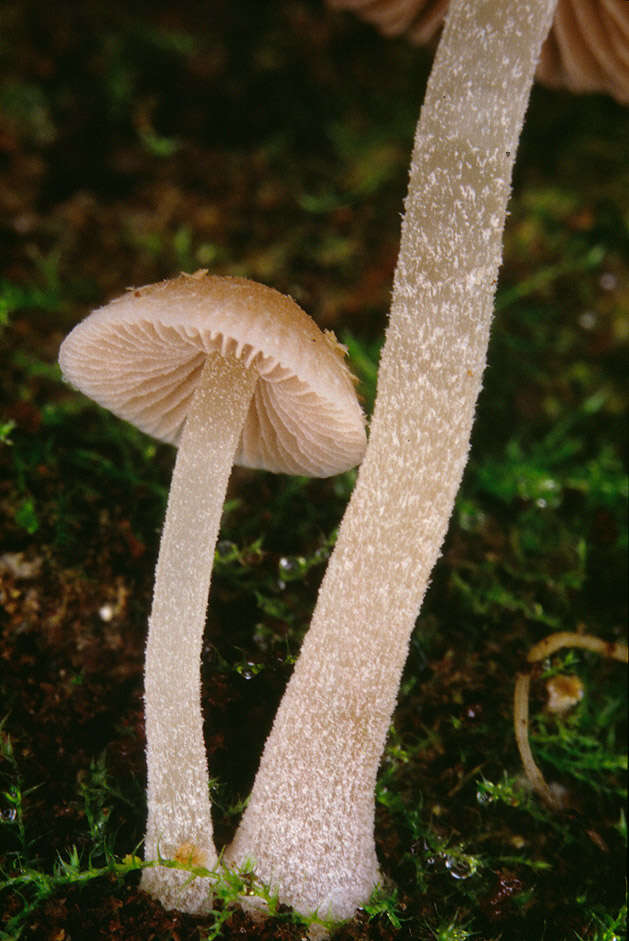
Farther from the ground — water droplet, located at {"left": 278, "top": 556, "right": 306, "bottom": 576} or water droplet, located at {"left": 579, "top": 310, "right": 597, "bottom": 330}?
water droplet, located at {"left": 579, "top": 310, "right": 597, "bottom": 330}

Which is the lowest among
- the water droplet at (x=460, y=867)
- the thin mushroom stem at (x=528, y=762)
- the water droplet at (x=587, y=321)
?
the water droplet at (x=460, y=867)

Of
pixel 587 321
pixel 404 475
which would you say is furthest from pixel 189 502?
pixel 587 321

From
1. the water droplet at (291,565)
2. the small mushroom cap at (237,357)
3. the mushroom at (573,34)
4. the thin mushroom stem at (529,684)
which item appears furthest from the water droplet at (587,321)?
the water droplet at (291,565)

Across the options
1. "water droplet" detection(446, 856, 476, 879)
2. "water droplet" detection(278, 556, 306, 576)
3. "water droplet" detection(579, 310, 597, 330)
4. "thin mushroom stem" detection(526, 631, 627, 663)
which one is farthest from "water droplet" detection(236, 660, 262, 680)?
"water droplet" detection(579, 310, 597, 330)

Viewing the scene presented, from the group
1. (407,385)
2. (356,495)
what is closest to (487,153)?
(407,385)

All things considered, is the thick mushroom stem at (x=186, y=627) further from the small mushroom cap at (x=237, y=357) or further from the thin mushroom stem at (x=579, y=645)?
the thin mushroom stem at (x=579, y=645)

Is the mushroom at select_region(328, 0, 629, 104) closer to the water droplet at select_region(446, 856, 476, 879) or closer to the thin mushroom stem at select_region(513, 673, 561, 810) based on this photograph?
the thin mushroom stem at select_region(513, 673, 561, 810)
